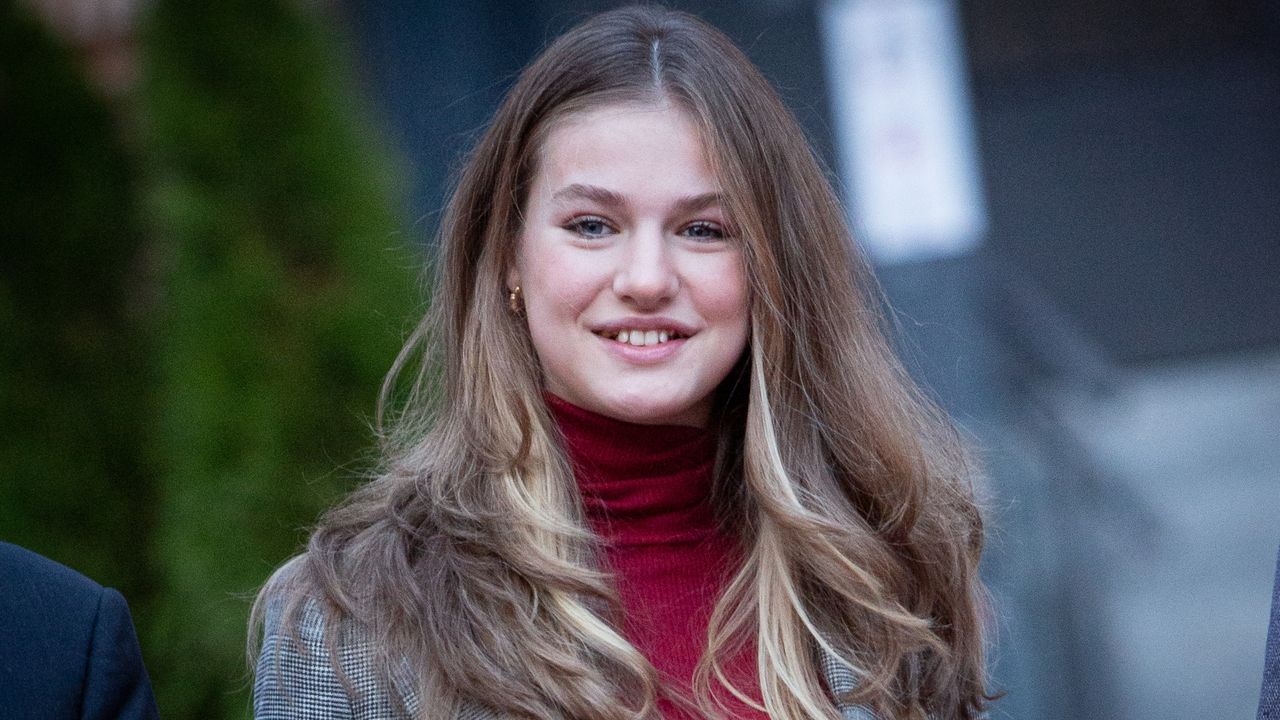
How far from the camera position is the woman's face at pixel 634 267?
7.65ft

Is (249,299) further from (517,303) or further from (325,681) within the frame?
(325,681)

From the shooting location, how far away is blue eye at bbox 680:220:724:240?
239cm

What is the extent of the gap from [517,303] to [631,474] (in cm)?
30

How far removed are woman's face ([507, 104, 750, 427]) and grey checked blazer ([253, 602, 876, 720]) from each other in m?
0.47

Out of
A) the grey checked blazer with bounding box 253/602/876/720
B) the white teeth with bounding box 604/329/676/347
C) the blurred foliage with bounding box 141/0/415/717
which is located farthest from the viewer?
the blurred foliage with bounding box 141/0/415/717

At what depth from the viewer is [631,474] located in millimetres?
2469

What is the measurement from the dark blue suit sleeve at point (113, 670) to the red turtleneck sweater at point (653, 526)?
2.26 ft

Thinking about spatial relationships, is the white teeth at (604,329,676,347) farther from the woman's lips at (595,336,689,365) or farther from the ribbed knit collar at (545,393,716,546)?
the ribbed knit collar at (545,393,716,546)

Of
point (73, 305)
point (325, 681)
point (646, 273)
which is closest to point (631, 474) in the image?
point (646, 273)

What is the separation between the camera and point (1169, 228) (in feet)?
23.4

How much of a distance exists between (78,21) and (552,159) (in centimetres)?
365

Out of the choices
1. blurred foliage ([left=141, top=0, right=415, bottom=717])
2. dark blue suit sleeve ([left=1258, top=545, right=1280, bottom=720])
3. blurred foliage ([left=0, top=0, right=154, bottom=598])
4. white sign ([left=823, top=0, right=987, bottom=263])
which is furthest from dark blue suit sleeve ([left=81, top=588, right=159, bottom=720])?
white sign ([left=823, top=0, right=987, bottom=263])

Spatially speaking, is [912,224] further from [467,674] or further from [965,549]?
[467,674]

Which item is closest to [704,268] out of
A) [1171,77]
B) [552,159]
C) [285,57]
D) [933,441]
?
[552,159]
